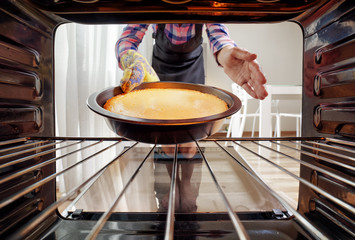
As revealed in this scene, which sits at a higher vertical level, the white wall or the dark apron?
the white wall

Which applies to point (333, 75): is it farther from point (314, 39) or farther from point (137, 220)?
point (137, 220)

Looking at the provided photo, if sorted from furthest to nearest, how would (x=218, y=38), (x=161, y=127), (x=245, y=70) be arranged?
(x=218, y=38) → (x=245, y=70) → (x=161, y=127)

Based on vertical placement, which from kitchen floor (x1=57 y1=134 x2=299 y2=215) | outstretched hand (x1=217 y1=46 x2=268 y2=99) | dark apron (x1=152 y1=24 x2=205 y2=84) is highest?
dark apron (x1=152 y1=24 x2=205 y2=84)

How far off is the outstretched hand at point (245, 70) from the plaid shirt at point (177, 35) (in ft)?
0.32

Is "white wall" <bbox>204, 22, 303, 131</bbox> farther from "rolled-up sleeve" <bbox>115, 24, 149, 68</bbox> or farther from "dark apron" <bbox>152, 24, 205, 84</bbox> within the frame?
"rolled-up sleeve" <bbox>115, 24, 149, 68</bbox>

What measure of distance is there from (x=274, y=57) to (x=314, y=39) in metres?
3.81

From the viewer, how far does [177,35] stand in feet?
3.36

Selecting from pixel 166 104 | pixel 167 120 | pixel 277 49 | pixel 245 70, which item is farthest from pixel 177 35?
pixel 277 49

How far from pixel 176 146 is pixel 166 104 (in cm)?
9

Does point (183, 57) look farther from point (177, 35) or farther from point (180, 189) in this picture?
point (180, 189)

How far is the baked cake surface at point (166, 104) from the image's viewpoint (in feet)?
1.34

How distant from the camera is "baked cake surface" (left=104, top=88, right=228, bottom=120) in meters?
0.41

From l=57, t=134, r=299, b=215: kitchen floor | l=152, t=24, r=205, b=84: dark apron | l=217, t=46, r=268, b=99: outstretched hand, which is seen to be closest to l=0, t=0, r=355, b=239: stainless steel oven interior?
l=57, t=134, r=299, b=215: kitchen floor

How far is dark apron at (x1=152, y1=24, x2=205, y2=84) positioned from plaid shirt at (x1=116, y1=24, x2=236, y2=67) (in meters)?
0.03
